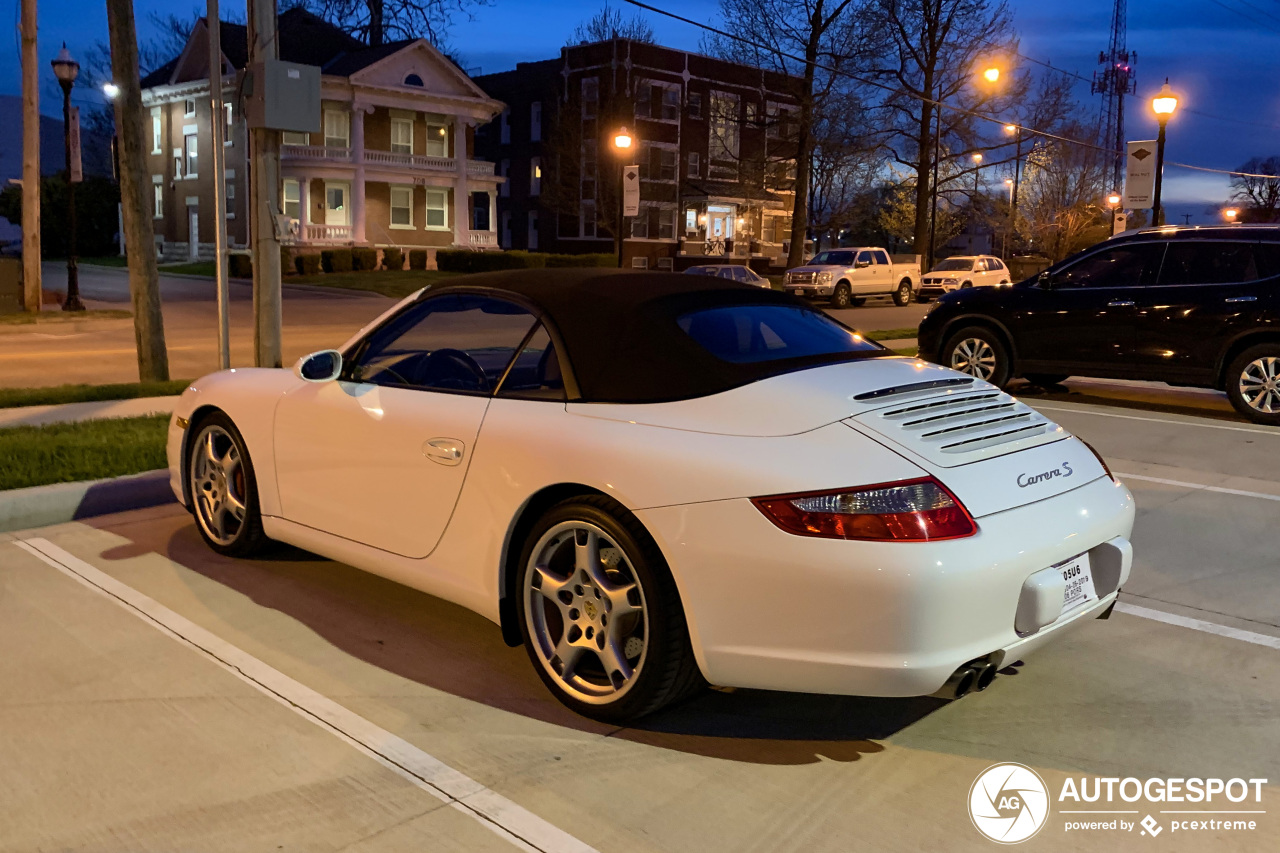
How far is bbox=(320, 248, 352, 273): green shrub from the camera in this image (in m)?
41.7

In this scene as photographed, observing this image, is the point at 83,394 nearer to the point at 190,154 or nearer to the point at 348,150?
the point at 348,150

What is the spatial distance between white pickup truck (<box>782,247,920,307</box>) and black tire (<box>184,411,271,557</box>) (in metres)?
30.6

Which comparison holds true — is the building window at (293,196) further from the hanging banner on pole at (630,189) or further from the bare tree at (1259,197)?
the bare tree at (1259,197)

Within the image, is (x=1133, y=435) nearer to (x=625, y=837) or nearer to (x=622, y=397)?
(x=622, y=397)

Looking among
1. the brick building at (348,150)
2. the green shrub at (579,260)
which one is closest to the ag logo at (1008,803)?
the green shrub at (579,260)

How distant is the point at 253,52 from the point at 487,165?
39851mm

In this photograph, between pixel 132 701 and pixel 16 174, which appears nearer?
pixel 132 701

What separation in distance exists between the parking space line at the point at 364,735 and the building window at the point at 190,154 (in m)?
48.5

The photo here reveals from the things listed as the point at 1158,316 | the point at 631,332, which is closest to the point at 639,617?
the point at 631,332

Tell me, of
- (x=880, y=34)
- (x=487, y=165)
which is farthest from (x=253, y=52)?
(x=487, y=165)

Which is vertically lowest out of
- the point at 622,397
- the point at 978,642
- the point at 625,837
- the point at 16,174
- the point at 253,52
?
the point at 625,837

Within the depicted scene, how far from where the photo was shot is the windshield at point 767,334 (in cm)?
417

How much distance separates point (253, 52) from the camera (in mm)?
10562

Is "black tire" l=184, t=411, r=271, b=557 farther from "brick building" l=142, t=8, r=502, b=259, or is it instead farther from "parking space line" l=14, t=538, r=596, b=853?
"brick building" l=142, t=8, r=502, b=259
